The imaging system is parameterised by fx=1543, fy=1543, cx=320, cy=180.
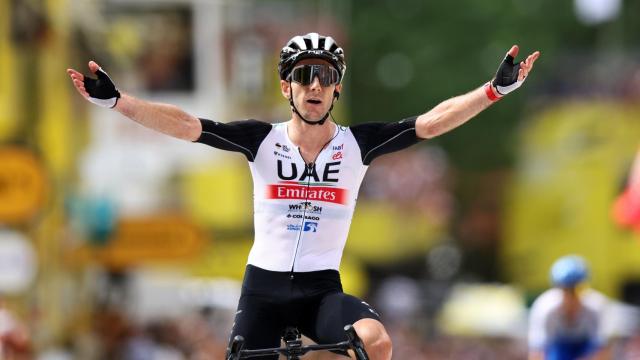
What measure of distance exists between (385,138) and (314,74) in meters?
0.62

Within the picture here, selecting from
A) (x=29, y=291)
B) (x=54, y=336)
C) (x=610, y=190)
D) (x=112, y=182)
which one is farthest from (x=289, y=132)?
(x=610, y=190)

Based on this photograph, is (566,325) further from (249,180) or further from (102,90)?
(249,180)

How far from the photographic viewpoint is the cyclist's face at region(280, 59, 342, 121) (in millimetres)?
8742

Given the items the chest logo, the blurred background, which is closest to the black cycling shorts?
the chest logo

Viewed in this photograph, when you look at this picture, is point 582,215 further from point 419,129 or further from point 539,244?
point 419,129

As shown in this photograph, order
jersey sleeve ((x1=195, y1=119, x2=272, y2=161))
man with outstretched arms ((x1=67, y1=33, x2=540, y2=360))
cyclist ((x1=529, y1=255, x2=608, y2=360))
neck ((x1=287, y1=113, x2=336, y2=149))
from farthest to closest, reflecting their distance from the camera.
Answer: cyclist ((x1=529, y1=255, x2=608, y2=360)), neck ((x1=287, y1=113, x2=336, y2=149)), jersey sleeve ((x1=195, y1=119, x2=272, y2=161)), man with outstretched arms ((x1=67, y1=33, x2=540, y2=360))

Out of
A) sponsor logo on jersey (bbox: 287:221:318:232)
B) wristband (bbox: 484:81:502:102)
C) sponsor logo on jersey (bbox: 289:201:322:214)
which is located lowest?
sponsor logo on jersey (bbox: 287:221:318:232)

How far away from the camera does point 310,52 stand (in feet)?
28.7

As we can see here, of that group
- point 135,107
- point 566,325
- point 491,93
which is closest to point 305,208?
point 135,107

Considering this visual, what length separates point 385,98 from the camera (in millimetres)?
53969

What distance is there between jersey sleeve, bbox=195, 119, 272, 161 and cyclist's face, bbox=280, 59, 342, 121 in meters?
0.29

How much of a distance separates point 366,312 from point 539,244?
2901cm

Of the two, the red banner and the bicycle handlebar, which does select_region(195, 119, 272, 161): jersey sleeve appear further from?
the bicycle handlebar

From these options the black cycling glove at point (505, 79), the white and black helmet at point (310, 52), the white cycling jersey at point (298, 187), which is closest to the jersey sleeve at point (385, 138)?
the white cycling jersey at point (298, 187)
